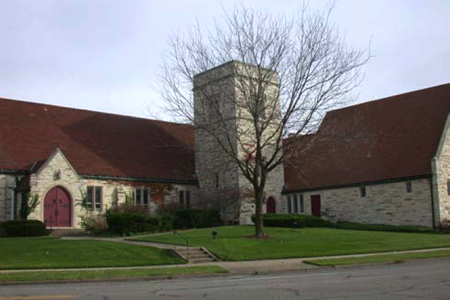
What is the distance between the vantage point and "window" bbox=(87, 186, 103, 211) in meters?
36.0

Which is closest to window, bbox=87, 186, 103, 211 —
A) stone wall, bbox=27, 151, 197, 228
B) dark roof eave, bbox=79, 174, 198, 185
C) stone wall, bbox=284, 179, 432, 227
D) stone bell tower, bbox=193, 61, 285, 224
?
stone wall, bbox=27, 151, 197, 228

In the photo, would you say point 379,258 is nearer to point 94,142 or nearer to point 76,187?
point 76,187

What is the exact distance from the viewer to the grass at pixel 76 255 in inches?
805

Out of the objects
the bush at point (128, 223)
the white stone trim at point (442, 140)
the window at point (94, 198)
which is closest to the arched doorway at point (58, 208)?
the window at point (94, 198)

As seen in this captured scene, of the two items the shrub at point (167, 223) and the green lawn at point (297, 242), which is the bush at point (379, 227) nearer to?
the green lawn at point (297, 242)

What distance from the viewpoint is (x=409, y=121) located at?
39531 millimetres

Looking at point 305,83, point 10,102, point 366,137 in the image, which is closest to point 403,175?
point 366,137

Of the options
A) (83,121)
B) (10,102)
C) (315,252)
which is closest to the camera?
(315,252)

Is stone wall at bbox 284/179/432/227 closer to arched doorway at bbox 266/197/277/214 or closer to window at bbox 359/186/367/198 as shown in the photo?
window at bbox 359/186/367/198

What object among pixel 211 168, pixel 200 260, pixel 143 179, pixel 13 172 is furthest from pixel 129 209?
pixel 200 260

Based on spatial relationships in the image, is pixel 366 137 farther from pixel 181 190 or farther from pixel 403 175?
pixel 181 190

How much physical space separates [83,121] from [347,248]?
76.0ft

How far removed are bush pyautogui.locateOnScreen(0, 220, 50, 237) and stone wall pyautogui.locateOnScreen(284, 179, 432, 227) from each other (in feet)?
66.9

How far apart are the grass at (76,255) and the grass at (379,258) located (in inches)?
220
